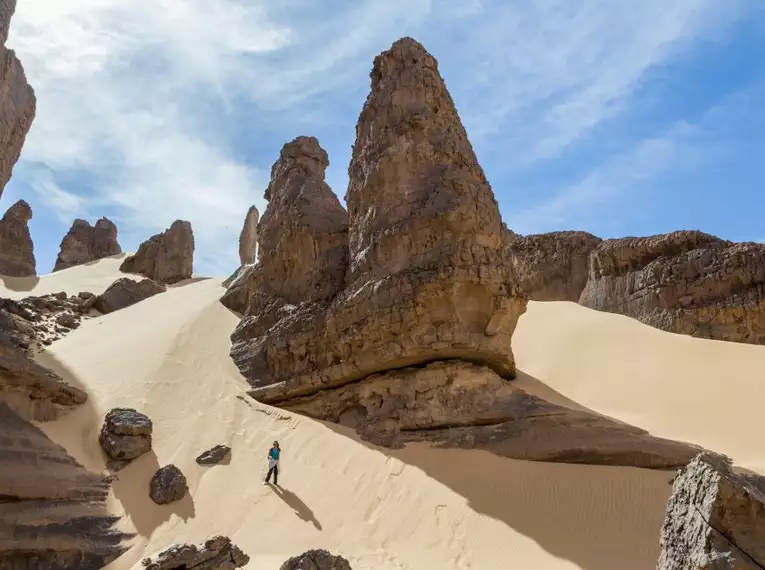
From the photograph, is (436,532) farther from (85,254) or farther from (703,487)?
(85,254)

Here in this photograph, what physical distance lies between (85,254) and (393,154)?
1387 inches

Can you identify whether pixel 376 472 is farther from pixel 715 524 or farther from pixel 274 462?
pixel 715 524

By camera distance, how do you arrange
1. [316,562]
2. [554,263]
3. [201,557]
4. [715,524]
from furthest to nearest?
[554,263] → [201,557] → [316,562] → [715,524]

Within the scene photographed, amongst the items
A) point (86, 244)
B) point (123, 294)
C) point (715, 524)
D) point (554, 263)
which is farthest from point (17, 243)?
point (715, 524)

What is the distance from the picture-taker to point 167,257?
1321 inches

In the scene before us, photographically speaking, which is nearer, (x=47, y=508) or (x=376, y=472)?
(x=47, y=508)

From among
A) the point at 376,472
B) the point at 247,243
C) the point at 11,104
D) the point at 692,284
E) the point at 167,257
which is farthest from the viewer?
the point at 247,243

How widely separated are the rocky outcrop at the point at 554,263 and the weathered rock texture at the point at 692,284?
127 inches

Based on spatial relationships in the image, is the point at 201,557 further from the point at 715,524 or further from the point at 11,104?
the point at 11,104

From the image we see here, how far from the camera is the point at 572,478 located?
9.19 m

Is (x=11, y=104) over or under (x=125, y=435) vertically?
over

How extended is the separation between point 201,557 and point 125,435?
4.91 m

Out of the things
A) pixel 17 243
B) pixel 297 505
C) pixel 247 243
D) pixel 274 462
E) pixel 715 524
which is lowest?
pixel 297 505

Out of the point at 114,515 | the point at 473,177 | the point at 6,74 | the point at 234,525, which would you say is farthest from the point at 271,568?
the point at 6,74
